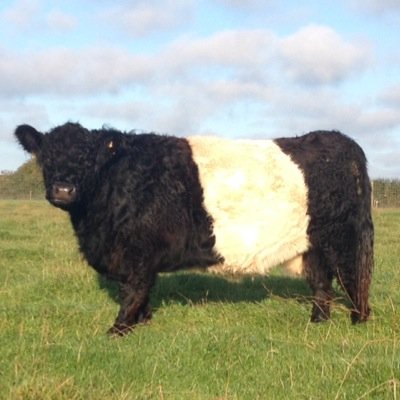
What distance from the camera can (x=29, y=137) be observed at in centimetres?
709

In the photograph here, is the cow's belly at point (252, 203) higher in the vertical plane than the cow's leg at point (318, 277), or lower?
higher

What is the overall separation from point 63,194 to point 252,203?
1804 mm

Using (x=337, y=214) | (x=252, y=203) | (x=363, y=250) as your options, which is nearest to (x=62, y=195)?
(x=252, y=203)

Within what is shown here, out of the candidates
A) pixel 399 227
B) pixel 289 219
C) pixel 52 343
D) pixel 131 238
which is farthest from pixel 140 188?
pixel 399 227

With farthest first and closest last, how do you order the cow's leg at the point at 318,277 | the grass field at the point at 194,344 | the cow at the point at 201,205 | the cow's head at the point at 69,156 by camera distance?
1. the cow's leg at the point at 318,277
2. the cow at the point at 201,205
3. the cow's head at the point at 69,156
4. the grass field at the point at 194,344

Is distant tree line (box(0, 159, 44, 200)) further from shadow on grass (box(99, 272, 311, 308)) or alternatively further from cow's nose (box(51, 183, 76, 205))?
cow's nose (box(51, 183, 76, 205))

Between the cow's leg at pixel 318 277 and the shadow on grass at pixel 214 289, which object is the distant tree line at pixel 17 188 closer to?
the shadow on grass at pixel 214 289

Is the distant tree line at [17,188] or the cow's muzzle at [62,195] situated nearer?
the cow's muzzle at [62,195]

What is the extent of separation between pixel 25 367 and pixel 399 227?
16553 millimetres

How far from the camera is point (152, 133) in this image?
7.36 metres

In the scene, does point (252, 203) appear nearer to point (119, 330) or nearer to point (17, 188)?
point (119, 330)

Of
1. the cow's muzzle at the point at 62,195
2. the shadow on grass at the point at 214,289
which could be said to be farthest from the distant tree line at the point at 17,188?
the cow's muzzle at the point at 62,195

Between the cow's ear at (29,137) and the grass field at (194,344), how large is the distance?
5.20ft

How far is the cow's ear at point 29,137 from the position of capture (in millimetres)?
7070
